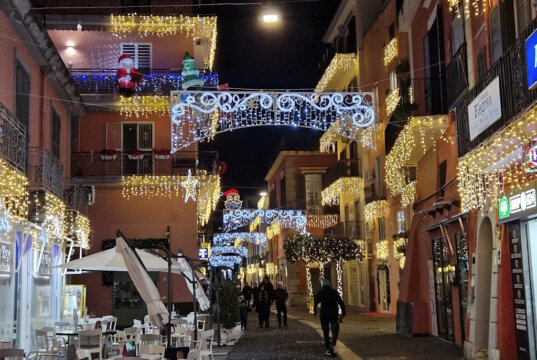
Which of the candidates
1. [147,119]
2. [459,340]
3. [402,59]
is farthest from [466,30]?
[147,119]

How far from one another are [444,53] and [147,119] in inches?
534

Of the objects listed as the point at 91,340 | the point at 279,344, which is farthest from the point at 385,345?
the point at 91,340

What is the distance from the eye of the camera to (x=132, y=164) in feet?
90.1

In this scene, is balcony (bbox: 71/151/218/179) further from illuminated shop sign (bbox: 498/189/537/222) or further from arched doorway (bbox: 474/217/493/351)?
illuminated shop sign (bbox: 498/189/537/222)

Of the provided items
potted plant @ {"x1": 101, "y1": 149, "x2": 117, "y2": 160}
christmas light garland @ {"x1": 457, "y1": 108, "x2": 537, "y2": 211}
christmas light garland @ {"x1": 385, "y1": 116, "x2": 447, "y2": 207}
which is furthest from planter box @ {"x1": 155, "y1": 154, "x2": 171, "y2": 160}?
christmas light garland @ {"x1": 457, "y1": 108, "x2": 537, "y2": 211}

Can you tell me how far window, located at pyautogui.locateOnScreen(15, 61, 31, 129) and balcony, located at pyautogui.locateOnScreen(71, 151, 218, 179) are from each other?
9.43 meters

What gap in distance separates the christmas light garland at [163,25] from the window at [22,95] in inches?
418

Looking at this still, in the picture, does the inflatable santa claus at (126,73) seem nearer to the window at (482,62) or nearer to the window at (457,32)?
the window at (457,32)

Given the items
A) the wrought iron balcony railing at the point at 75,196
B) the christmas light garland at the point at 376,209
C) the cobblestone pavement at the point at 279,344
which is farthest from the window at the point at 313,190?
the wrought iron balcony railing at the point at 75,196

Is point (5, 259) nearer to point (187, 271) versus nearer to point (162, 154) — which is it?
point (187, 271)

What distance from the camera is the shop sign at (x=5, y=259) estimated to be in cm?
1449

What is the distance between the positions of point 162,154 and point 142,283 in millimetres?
17201

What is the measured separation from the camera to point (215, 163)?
27641mm

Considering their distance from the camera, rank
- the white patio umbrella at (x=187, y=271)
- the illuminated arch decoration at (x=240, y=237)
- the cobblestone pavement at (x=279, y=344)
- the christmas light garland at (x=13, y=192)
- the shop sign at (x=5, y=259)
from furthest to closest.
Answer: the illuminated arch decoration at (x=240, y=237) → the cobblestone pavement at (x=279, y=344) → the white patio umbrella at (x=187, y=271) → the shop sign at (x=5, y=259) → the christmas light garland at (x=13, y=192)
